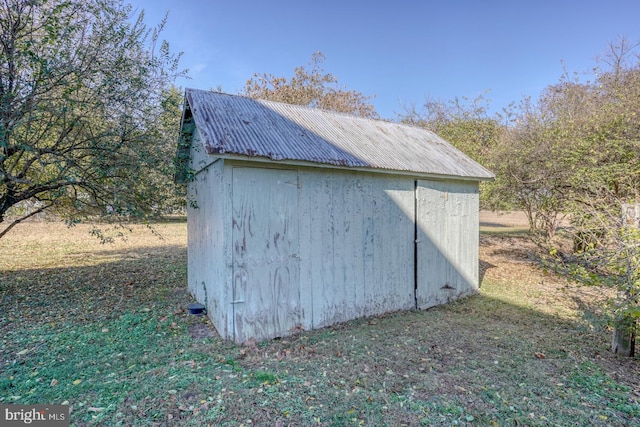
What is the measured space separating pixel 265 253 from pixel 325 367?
5.20 feet

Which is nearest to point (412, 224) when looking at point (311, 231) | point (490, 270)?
point (311, 231)

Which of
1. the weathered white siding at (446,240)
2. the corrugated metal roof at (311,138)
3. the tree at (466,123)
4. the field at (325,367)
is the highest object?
the tree at (466,123)

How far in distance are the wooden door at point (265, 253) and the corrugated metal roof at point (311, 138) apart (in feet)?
1.23

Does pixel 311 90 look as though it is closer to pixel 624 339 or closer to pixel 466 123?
pixel 466 123

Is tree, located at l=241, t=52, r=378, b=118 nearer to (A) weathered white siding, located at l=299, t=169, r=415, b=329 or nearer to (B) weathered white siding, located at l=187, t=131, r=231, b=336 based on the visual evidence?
(B) weathered white siding, located at l=187, t=131, r=231, b=336

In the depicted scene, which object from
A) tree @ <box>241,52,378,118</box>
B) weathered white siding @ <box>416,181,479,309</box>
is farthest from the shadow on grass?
tree @ <box>241,52,378,118</box>

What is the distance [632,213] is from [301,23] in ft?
35.2

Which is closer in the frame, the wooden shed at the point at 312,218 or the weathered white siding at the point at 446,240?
the wooden shed at the point at 312,218

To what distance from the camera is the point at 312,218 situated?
Result: 4.59 m

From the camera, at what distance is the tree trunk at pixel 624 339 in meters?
3.61

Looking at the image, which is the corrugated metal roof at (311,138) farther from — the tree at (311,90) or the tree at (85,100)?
the tree at (311,90)

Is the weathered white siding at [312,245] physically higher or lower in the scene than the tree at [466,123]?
lower

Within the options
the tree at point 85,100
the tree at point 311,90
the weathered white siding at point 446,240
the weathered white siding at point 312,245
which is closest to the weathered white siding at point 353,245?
the weathered white siding at point 312,245
